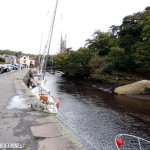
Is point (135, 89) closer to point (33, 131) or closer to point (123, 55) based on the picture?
point (123, 55)

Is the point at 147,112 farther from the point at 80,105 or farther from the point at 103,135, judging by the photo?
the point at 103,135

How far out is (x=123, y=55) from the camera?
47.7 meters

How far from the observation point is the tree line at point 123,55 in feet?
136

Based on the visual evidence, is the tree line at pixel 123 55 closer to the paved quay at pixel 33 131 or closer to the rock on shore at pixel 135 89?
the rock on shore at pixel 135 89

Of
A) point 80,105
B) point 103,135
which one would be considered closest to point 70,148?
point 103,135

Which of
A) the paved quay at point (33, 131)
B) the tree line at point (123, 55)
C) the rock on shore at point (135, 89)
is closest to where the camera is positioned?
the paved quay at point (33, 131)

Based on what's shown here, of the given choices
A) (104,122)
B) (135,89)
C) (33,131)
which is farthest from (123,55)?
(33,131)

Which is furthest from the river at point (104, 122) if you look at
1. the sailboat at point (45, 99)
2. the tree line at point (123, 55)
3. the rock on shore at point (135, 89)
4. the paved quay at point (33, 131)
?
the tree line at point (123, 55)

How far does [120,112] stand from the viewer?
22.5 meters

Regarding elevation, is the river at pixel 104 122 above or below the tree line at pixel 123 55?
below

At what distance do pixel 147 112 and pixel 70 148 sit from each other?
56.7 ft

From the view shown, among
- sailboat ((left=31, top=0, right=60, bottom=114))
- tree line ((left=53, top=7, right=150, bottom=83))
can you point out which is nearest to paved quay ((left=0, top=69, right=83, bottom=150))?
sailboat ((left=31, top=0, right=60, bottom=114))

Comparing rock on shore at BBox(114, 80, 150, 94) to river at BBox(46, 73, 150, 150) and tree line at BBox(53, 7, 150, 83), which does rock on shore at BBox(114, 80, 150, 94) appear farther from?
river at BBox(46, 73, 150, 150)

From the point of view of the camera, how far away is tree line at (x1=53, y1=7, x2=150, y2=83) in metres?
41.4
